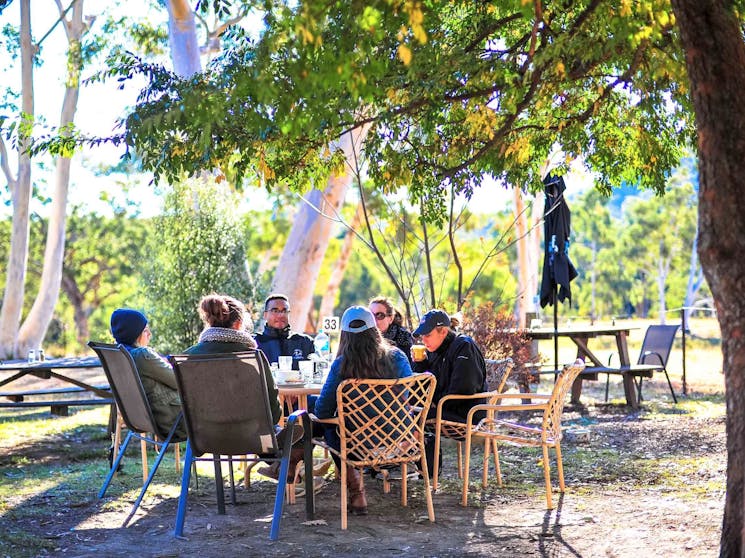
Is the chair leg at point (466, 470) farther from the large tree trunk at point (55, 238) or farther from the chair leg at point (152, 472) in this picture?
the large tree trunk at point (55, 238)

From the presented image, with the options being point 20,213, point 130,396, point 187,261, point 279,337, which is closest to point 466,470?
point 130,396

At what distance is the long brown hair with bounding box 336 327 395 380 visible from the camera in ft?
17.8

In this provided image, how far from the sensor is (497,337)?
10.4 meters

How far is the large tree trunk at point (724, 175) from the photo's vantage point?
12.7ft

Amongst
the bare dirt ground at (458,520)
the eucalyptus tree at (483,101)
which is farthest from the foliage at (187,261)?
the eucalyptus tree at (483,101)

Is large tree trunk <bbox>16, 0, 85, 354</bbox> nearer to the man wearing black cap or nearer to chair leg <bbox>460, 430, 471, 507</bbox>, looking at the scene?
the man wearing black cap

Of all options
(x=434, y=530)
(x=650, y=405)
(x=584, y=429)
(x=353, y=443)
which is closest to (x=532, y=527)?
(x=434, y=530)

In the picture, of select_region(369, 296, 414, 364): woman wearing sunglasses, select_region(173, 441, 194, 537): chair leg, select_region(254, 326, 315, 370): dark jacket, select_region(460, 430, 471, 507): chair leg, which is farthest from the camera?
select_region(254, 326, 315, 370): dark jacket

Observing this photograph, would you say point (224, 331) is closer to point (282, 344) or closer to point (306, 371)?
point (306, 371)

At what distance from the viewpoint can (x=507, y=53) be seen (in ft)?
21.4

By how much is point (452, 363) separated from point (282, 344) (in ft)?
6.27

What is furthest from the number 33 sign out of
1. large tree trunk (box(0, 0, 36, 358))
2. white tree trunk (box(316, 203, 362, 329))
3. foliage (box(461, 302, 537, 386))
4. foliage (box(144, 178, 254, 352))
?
white tree trunk (box(316, 203, 362, 329))

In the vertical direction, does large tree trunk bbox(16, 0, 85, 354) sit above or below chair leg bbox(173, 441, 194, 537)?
above

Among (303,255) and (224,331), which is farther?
(303,255)
